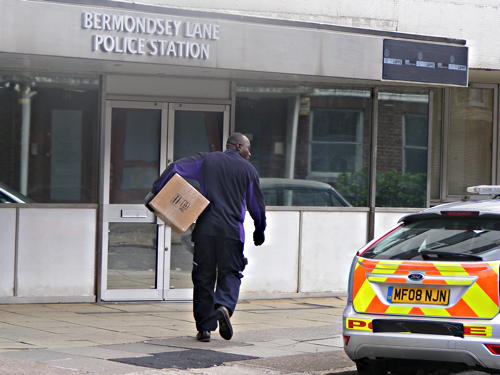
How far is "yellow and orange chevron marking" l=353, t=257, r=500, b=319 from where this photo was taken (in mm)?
6910

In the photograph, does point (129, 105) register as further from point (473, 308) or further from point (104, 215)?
point (473, 308)

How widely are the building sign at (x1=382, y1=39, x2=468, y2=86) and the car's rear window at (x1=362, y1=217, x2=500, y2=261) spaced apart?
4746mm

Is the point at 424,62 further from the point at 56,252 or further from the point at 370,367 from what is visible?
the point at 370,367

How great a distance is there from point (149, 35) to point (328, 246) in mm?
4030

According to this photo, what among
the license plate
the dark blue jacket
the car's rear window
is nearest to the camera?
the license plate

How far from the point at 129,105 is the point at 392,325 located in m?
5.73

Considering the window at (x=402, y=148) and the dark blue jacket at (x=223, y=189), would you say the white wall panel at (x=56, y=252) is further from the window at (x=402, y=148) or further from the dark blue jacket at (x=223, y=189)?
the window at (x=402, y=148)

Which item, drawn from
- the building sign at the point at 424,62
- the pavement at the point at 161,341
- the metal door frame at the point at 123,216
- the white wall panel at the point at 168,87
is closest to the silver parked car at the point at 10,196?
the metal door frame at the point at 123,216

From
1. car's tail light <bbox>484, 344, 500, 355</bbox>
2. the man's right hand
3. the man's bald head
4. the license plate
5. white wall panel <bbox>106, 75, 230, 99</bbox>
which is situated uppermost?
white wall panel <bbox>106, 75, 230, 99</bbox>

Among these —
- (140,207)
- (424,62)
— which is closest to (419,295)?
(140,207)

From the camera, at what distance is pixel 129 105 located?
474 inches

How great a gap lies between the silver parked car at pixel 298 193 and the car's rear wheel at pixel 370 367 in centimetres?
519

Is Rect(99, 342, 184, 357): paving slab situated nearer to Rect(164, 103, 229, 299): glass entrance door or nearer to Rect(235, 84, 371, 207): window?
Rect(164, 103, 229, 299): glass entrance door

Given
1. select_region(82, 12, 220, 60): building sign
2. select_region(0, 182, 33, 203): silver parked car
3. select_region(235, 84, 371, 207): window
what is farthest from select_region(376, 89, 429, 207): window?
select_region(0, 182, 33, 203): silver parked car
